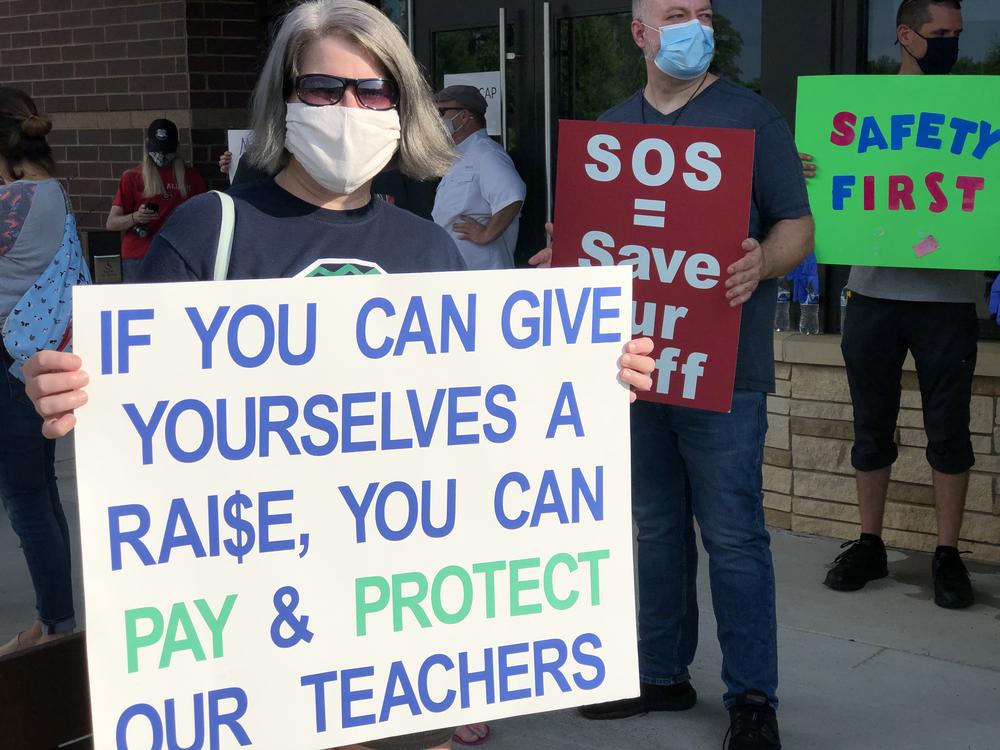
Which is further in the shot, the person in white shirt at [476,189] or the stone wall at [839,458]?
the person in white shirt at [476,189]

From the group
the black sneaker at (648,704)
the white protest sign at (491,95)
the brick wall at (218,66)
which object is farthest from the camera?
the brick wall at (218,66)

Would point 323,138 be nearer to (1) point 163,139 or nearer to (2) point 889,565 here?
(2) point 889,565

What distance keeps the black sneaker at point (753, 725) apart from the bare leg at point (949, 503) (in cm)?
156

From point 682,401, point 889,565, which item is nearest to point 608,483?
point 682,401

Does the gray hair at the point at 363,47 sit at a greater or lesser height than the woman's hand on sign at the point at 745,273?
greater

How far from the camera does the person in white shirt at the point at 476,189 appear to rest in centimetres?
621

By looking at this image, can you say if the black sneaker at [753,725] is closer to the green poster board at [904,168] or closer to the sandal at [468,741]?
the sandal at [468,741]

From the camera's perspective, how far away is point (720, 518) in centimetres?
348

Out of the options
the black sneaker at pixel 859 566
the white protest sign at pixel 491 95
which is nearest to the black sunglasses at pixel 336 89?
the black sneaker at pixel 859 566

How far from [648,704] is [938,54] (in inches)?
99.9

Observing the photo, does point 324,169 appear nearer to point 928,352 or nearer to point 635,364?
point 635,364

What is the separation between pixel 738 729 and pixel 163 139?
5661mm

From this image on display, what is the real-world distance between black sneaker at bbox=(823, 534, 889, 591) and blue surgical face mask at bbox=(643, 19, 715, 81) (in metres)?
2.22

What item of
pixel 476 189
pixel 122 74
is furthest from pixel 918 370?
pixel 122 74
